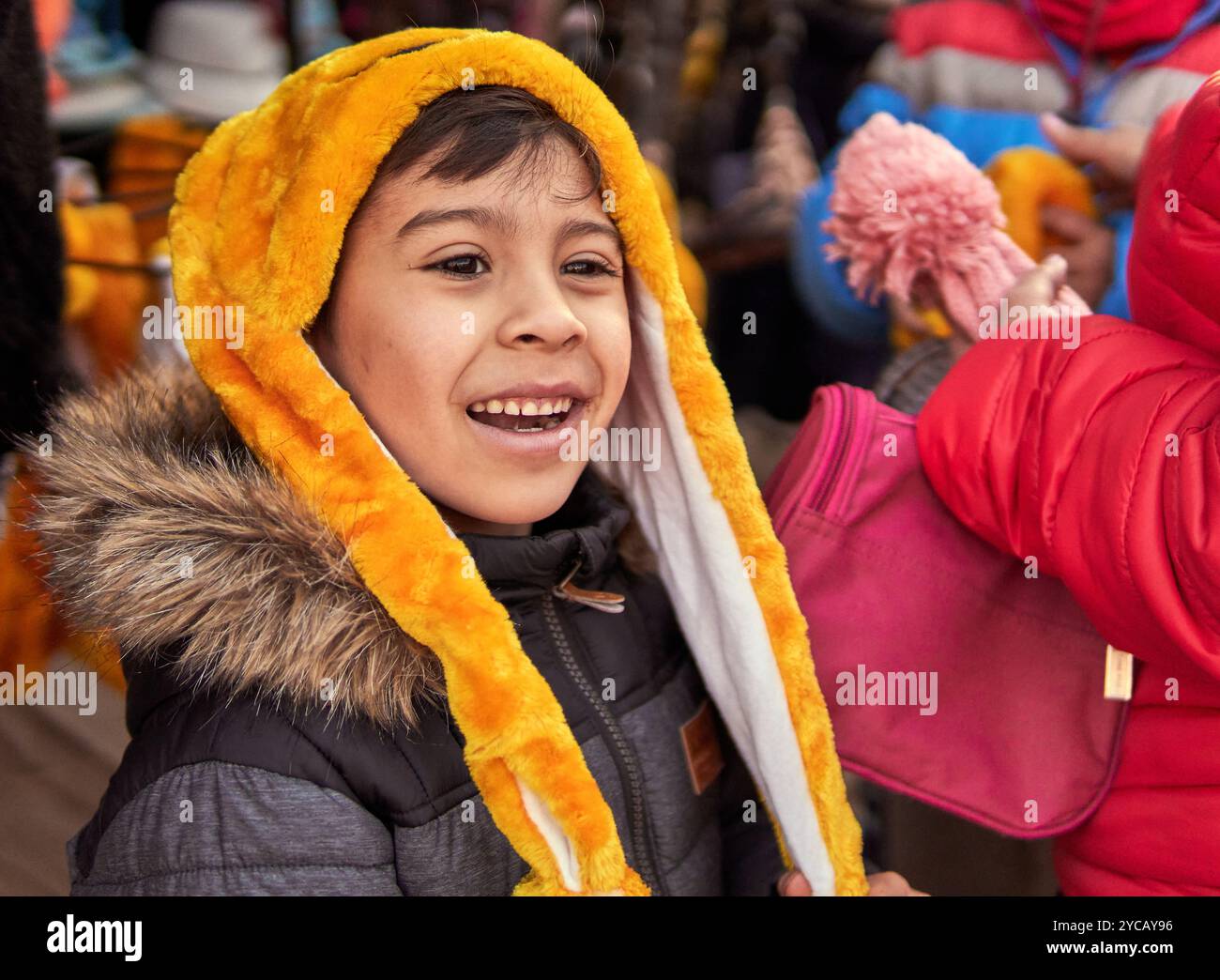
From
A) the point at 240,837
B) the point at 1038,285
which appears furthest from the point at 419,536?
the point at 1038,285

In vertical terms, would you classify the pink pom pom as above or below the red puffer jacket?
above


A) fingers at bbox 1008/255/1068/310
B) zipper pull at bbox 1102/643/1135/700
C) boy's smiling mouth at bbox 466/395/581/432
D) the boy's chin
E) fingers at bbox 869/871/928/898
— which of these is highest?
fingers at bbox 1008/255/1068/310

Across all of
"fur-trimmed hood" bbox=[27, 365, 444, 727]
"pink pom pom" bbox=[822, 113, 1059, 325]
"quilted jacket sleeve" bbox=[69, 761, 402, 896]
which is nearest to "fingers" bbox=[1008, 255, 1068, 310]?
"pink pom pom" bbox=[822, 113, 1059, 325]

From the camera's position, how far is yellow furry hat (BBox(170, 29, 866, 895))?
95cm

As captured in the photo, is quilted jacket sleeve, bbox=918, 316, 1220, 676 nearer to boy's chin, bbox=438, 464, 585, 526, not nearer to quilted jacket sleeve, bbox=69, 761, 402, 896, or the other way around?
boy's chin, bbox=438, 464, 585, 526

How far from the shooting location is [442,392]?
1016mm

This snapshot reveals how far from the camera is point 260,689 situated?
0.94 m

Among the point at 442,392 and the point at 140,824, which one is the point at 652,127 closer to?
the point at 442,392

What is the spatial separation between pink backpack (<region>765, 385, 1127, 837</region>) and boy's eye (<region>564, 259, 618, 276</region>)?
0.28 m

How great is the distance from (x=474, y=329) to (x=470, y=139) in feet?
0.58

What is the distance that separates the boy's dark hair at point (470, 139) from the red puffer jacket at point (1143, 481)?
47 centimetres
